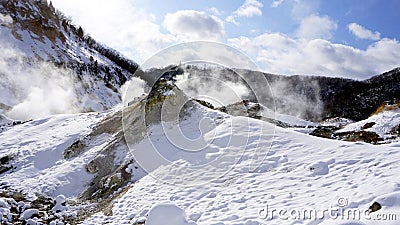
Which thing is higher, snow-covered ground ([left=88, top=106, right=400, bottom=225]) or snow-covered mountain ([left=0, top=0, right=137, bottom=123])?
snow-covered mountain ([left=0, top=0, right=137, bottom=123])

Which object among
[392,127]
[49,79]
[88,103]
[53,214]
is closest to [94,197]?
[53,214]

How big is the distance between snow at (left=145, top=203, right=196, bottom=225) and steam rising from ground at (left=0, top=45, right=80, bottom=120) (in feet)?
110

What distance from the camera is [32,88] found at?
43969 mm

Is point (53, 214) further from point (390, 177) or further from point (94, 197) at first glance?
point (390, 177)

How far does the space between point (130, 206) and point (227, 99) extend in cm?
928

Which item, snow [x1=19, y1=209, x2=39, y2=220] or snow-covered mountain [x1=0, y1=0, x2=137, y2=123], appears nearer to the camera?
snow [x1=19, y1=209, x2=39, y2=220]

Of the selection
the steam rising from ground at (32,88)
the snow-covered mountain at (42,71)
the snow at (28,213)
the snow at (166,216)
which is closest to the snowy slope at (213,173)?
the snow at (166,216)

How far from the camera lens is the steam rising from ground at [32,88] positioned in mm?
37875

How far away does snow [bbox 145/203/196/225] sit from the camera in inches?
304

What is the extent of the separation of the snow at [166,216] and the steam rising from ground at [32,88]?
1314 inches

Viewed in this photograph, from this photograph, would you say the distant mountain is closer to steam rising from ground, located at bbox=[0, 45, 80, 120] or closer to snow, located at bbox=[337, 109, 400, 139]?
steam rising from ground, located at bbox=[0, 45, 80, 120]

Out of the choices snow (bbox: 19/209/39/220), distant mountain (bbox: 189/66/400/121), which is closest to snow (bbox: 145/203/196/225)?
snow (bbox: 19/209/39/220)

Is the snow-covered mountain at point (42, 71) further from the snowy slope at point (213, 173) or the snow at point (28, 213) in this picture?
the snow at point (28, 213)

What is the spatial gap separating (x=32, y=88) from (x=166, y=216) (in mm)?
42970
